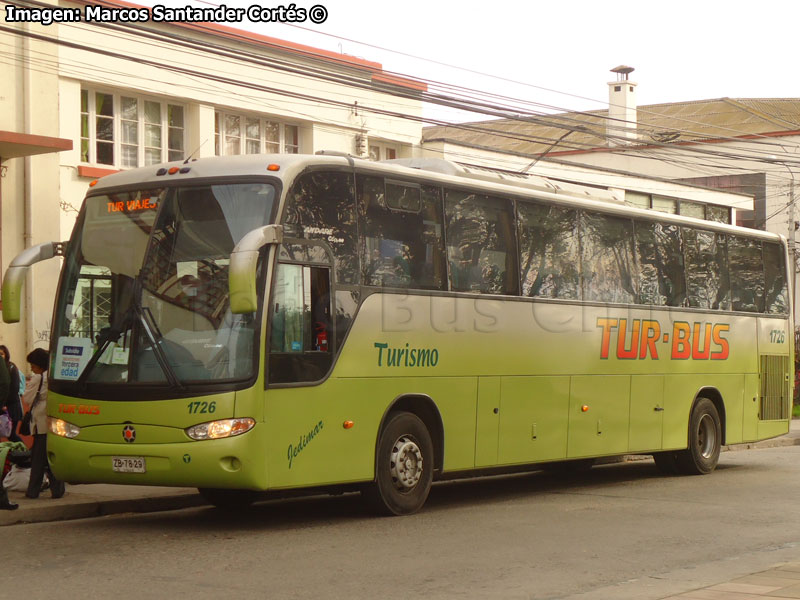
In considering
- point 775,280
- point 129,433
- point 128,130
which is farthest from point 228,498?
point 128,130

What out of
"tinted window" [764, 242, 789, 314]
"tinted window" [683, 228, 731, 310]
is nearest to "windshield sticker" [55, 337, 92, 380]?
"tinted window" [683, 228, 731, 310]

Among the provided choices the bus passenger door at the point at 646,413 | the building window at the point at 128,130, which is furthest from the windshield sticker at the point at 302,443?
the building window at the point at 128,130

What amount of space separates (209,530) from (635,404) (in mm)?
7048

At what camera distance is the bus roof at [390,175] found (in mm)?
11258

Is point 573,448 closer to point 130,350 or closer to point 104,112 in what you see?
point 130,350

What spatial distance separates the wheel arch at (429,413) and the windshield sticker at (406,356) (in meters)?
0.34

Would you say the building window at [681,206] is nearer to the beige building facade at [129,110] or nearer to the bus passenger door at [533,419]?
the beige building facade at [129,110]

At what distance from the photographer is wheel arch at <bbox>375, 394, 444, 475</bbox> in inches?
492

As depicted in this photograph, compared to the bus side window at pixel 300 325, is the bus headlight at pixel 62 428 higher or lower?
lower

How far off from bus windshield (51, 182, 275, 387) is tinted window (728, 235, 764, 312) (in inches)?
386

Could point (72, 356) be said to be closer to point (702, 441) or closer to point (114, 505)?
point (114, 505)

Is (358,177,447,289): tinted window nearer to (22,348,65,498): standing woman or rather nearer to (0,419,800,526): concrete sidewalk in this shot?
(0,419,800,526): concrete sidewalk

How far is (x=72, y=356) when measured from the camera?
11.3 metres

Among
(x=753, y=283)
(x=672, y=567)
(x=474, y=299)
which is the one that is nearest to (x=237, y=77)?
(x=753, y=283)
